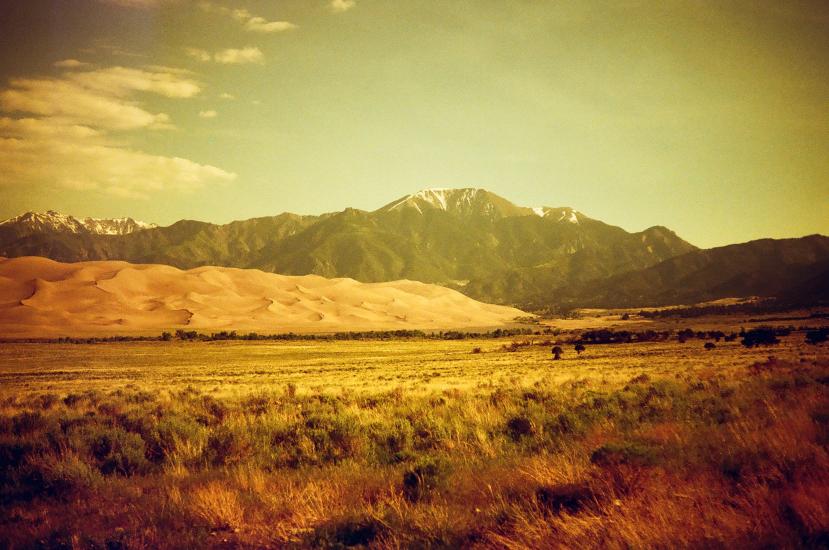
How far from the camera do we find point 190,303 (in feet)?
444

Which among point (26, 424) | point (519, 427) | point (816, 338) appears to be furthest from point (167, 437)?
point (816, 338)

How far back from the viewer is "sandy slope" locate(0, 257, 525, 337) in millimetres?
110562

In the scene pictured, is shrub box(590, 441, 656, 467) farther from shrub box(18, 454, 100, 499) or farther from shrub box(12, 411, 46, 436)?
shrub box(12, 411, 46, 436)

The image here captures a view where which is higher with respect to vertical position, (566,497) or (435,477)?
(566,497)

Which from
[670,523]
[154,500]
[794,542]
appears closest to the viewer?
[794,542]

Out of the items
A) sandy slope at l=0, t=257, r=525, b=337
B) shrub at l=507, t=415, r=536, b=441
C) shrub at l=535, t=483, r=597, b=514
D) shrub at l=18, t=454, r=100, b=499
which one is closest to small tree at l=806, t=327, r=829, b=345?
shrub at l=507, t=415, r=536, b=441

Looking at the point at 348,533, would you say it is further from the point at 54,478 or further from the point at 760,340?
the point at 760,340

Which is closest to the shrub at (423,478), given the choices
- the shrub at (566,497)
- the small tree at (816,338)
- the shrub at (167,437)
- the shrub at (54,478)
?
the shrub at (566,497)

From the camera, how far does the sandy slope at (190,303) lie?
110562mm

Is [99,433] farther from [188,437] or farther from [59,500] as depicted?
[59,500]

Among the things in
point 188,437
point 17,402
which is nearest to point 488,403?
point 188,437

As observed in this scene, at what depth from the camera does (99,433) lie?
1001 cm

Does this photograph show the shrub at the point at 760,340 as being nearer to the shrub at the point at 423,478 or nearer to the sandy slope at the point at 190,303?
the shrub at the point at 423,478

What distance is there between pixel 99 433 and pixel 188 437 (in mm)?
1923
